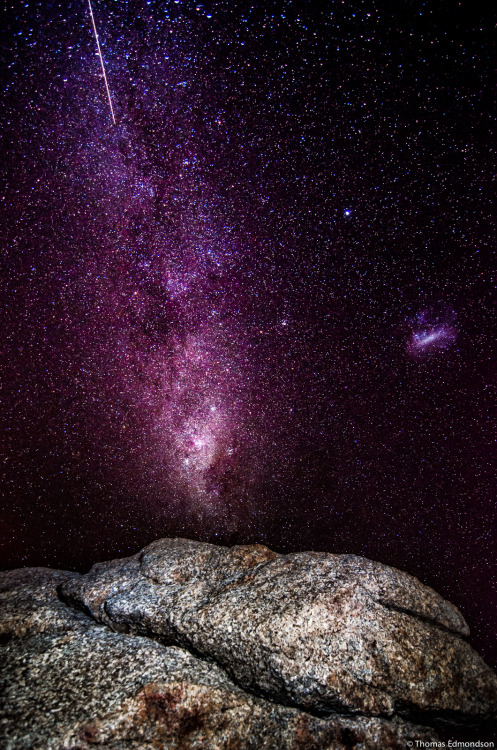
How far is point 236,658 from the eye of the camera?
15.2ft

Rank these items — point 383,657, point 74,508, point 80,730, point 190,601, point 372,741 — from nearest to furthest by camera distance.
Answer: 1. point 80,730
2. point 372,741
3. point 383,657
4. point 190,601
5. point 74,508

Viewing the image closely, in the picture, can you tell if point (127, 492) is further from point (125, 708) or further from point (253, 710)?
point (253, 710)

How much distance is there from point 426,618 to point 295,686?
260 cm

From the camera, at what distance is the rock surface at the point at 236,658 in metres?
3.78

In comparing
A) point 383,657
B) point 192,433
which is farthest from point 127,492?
point 383,657

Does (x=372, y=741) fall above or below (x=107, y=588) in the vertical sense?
below

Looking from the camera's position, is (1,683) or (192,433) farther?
(192,433)

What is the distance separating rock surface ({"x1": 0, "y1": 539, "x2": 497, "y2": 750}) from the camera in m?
3.78

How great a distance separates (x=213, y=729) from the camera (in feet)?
12.6

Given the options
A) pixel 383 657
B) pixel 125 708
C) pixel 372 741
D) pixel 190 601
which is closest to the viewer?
pixel 125 708

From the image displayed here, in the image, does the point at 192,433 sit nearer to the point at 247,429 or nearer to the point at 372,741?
the point at 247,429

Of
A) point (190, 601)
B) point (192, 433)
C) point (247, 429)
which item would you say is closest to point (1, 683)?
point (190, 601)

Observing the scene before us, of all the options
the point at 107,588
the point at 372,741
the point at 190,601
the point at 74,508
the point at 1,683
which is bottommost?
the point at 372,741

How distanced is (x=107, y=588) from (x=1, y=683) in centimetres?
174
